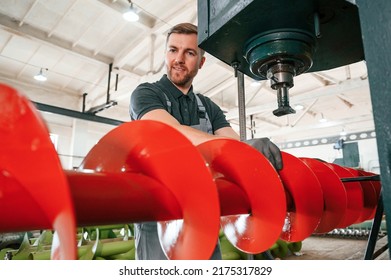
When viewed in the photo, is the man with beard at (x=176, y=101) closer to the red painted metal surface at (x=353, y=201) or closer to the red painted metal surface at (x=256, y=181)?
the red painted metal surface at (x=256, y=181)

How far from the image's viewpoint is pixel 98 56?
4.82 m

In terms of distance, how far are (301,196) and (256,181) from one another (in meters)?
0.18

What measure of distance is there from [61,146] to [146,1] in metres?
4.35

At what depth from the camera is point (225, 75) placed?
235 inches

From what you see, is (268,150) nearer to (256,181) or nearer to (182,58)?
(256,181)

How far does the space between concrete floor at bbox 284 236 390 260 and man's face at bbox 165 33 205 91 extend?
2512mm

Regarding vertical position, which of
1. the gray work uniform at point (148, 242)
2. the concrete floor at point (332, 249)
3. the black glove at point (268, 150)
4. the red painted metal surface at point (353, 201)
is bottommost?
the concrete floor at point (332, 249)

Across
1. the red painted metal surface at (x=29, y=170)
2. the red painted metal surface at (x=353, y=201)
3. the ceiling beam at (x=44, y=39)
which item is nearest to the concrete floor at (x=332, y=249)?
the red painted metal surface at (x=353, y=201)

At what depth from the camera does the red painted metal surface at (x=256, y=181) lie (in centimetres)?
→ 54

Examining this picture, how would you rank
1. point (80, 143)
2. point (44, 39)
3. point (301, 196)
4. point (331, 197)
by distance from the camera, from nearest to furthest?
point (301, 196) < point (331, 197) < point (44, 39) < point (80, 143)

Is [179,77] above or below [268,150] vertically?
above

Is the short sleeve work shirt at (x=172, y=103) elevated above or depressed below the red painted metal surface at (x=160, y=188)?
above

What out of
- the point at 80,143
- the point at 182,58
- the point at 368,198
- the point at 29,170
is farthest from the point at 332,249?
the point at 80,143

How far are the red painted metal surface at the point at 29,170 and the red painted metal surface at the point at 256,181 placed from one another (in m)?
0.32
